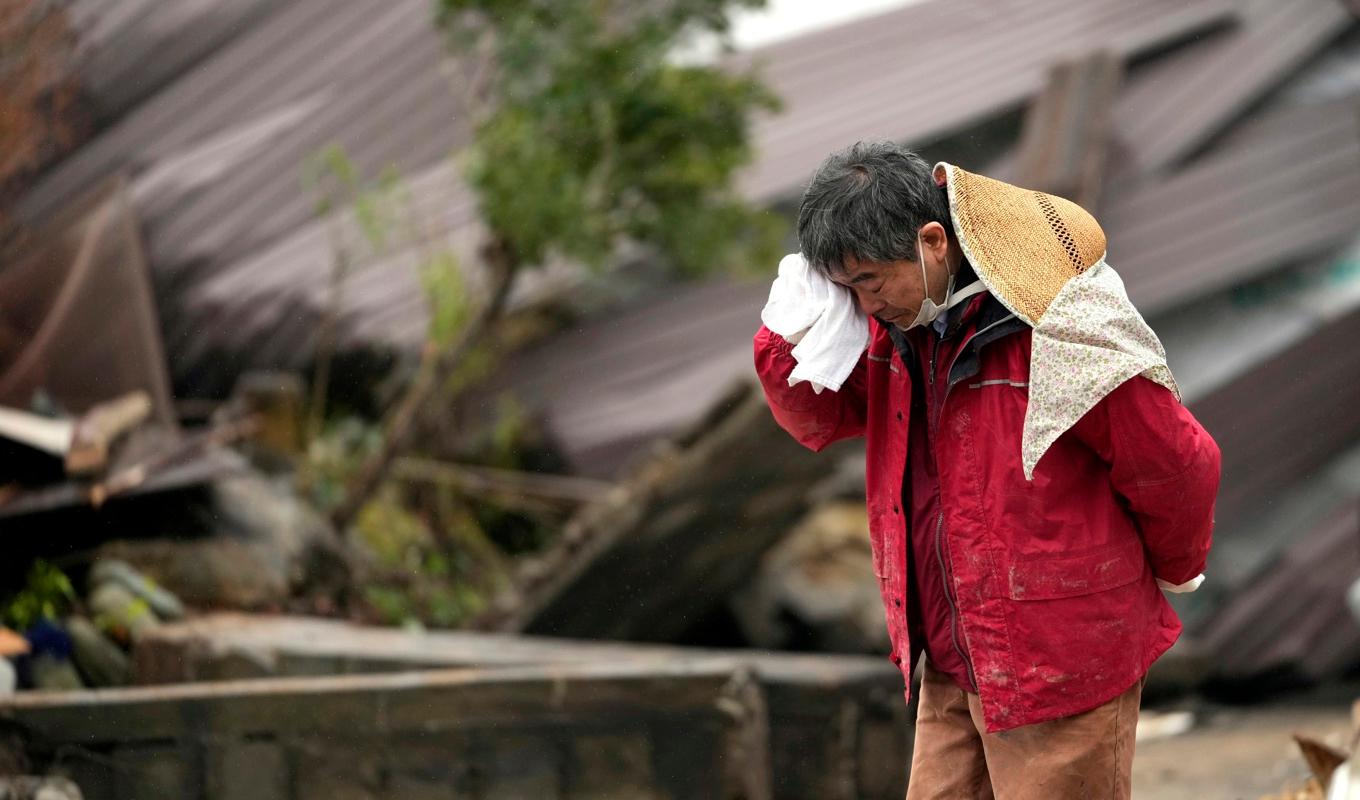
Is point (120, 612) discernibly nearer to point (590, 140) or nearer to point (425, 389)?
point (425, 389)

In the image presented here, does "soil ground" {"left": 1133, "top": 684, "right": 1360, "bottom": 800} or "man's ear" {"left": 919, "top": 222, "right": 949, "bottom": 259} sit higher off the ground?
"man's ear" {"left": 919, "top": 222, "right": 949, "bottom": 259}

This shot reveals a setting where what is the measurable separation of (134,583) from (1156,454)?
14.2ft

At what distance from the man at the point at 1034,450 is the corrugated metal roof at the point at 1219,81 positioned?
21.0 ft

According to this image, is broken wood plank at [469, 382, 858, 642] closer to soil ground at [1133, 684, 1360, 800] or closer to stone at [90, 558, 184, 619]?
stone at [90, 558, 184, 619]

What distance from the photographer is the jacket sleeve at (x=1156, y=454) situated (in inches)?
82.0

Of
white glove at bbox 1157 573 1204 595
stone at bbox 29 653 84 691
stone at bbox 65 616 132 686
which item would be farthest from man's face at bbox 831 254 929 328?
stone at bbox 65 616 132 686

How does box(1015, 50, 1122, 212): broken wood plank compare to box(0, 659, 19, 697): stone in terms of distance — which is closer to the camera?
box(0, 659, 19, 697): stone

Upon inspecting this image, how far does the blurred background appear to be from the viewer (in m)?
4.54

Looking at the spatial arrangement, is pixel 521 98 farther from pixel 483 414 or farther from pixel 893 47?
pixel 893 47

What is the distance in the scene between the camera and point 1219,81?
8.34 meters

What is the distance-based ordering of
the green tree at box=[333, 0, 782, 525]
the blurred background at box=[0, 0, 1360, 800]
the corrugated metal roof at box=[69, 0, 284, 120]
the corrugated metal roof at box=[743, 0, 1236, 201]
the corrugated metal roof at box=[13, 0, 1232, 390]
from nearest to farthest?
the blurred background at box=[0, 0, 1360, 800], the green tree at box=[333, 0, 782, 525], the corrugated metal roof at box=[69, 0, 284, 120], the corrugated metal roof at box=[13, 0, 1232, 390], the corrugated metal roof at box=[743, 0, 1236, 201]

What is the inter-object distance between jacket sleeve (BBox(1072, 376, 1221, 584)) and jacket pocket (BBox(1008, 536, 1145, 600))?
9cm

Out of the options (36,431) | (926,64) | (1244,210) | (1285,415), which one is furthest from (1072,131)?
(36,431)

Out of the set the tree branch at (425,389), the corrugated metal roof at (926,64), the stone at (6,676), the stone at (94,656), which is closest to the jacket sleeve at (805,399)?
the stone at (6,676)
